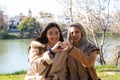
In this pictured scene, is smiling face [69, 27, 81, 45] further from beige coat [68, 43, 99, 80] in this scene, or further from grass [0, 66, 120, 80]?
grass [0, 66, 120, 80]

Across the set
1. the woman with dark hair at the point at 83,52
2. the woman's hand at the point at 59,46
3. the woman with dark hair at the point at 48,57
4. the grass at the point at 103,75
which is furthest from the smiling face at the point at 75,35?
the grass at the point at 103,75

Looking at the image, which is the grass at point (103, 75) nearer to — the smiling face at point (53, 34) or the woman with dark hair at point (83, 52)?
the woman with dark hair at point (83, 52)

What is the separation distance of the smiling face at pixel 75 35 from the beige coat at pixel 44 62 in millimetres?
169

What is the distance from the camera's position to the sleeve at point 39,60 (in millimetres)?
2740

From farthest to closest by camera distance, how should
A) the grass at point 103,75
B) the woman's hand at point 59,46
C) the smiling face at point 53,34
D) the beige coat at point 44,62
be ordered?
the grass at point 103,75, the smiling face at point 53,34, the beige coat at point 44,62, the woman's hand at point 59,46

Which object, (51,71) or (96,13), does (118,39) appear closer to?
(96,13)

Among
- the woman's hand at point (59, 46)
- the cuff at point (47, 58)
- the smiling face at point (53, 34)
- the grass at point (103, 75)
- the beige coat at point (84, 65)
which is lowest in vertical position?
the grass at point (103, 75)

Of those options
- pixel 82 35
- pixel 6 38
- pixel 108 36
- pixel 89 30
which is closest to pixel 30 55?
pixel 82 35

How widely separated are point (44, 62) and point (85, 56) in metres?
0.37

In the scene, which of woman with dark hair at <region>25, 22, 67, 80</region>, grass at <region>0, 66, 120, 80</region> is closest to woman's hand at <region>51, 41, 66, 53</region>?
woman with dark hair at <region>25, 22, 67, 80</region>

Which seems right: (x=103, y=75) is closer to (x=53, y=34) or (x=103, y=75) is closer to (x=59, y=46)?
(x=53, y=34)

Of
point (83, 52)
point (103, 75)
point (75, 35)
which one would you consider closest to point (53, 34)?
point (75, 35)

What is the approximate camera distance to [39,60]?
9.07ft

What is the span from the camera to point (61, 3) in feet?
40.6
